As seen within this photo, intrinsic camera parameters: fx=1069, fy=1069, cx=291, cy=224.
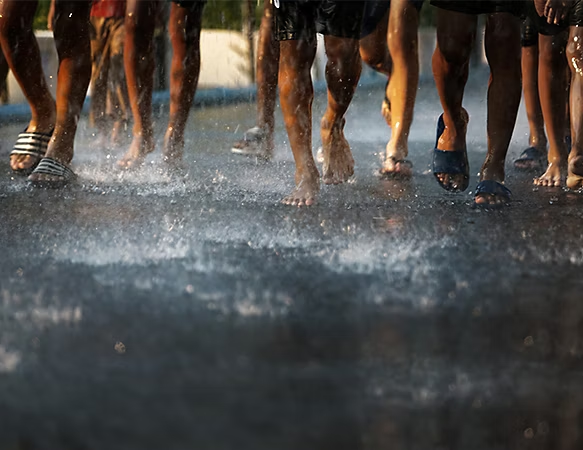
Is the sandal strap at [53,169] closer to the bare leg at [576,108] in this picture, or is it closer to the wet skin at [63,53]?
the wet skin at [63,53]

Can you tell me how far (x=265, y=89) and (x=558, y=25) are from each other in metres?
1.55

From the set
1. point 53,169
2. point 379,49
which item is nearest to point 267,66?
point 379,49

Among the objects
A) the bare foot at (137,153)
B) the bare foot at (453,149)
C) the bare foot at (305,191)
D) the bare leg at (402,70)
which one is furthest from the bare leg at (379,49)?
the bare foot at (305,191)

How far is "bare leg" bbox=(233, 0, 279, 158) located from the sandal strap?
1274 mm

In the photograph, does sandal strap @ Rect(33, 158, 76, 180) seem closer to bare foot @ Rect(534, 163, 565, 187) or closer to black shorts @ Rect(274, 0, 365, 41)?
black shorts @ Rect(274, 0, 365, 41)

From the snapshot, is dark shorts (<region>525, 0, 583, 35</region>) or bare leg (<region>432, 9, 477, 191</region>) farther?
dark shorts (<region>525, 0, 583, 35</region>)

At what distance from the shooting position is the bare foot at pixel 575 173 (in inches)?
179

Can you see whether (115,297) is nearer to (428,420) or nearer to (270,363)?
(270,363)

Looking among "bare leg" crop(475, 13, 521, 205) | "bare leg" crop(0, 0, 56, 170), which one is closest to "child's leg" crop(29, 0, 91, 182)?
"bare leg" crop(0, 0, 56, 170)

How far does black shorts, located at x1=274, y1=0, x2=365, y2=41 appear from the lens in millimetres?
4125

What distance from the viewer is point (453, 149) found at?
4.53 metres

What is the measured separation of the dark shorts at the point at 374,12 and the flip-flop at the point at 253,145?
2.63ft

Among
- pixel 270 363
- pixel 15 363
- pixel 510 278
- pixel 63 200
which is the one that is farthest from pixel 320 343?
pixel 63 200

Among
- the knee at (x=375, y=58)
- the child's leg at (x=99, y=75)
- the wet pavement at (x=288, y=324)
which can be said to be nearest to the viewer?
the wet pavement at (x=288, y=324)
